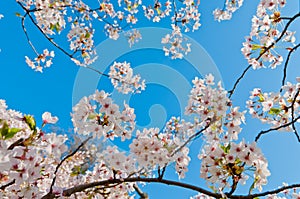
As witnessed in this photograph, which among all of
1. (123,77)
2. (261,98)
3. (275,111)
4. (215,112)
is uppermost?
(123,77)

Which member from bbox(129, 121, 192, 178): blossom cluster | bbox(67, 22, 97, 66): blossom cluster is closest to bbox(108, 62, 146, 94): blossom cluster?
bbox(67, 22, 97, 66): blossom cluster

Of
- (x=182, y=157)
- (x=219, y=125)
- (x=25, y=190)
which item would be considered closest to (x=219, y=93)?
(x=219, y=125)

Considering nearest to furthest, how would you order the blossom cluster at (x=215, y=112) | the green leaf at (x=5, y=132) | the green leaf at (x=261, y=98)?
1. the green leaf at (x=5, y=132)
2. the blossom cluster at (x=215, y=112)
3. the green leaf at (x=261, y=98)

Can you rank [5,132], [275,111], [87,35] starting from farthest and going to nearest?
1. [87,35]
2. [275,111]
3. [5,132]

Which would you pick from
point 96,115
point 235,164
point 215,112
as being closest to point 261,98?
point 215,112

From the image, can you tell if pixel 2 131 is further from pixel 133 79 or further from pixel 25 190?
pixel 133 79

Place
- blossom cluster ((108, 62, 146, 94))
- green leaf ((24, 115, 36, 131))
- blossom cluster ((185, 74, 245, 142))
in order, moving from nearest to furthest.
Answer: green leaf ((24, 115, 36, 131)), blossom cluster ((185, 74, 245, 142)), blossom cluster ((108, 62, 146, 94))

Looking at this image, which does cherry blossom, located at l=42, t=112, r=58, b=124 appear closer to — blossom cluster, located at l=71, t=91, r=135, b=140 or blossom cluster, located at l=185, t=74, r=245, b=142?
blossom cluster, located at l=71, t=91, r=135, b=140

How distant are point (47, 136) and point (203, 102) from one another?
44.6 inches

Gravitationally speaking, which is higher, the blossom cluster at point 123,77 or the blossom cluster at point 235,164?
the blossom cluster at point 123,77

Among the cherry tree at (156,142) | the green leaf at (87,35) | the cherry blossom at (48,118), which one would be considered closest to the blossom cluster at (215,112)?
the cherry tree at (156,142)

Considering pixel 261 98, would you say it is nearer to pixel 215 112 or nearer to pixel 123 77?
pixel 215 112

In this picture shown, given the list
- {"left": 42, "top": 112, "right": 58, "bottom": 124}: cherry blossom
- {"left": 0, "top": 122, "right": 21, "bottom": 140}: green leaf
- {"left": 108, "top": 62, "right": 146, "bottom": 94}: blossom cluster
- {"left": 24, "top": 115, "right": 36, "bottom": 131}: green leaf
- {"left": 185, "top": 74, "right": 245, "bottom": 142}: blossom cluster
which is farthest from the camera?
{"left": 108, "top": 62, "right": 146, "bottom": 94}: blossom cluster

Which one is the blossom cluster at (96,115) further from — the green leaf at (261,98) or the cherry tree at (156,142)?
the green leaf at (261,98)
